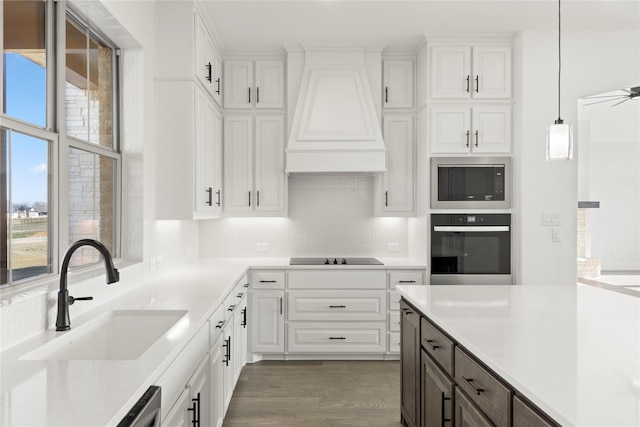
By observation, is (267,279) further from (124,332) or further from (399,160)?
(124,332)

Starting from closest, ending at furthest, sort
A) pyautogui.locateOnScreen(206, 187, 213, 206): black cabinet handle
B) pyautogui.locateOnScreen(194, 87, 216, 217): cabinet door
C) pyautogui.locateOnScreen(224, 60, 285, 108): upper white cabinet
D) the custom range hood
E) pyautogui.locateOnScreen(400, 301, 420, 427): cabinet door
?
1. pyautogui.locateOnScreen(400, 301, 420, 427): cabinet door
2. pyautogui.locateOnScreen(194, 87, 216, 217): cabinet door
3. pyautogui.locateOnScreen(206, 187, 213, 206): black cabinet handle
4. the custom range hood
5. pyautogui.locateOnScreen(224, 60, 285, 108): upper white cabinet

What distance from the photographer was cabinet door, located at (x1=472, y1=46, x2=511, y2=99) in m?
3.91

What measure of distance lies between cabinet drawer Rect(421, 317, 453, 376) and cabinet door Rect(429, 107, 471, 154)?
2.10 meters

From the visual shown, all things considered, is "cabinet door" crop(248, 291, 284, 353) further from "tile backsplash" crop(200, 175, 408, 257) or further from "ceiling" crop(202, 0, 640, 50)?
"ceiling" crop(202, 0, 640, 50)

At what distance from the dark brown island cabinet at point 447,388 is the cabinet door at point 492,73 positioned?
2.26 metres

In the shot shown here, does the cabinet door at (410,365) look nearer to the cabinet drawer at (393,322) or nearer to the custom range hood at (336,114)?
the cabinet drawer at (393,322)

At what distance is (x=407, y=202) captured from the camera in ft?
14.0

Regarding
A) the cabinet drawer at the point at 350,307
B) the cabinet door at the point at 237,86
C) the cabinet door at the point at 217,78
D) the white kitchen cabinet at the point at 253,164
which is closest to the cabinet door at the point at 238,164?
the white kitchen cabinet at the point at 253,164

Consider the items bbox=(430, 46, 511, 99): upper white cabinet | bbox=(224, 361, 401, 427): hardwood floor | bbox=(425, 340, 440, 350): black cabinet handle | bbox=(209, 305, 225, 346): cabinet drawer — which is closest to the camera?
bbox=(425, 340, 440, 350): black cabinet handle

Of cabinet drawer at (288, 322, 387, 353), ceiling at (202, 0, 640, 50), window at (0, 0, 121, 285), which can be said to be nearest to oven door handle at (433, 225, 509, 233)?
cabinet drawer at (288, 322, 387, 353)

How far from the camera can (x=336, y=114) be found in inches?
160

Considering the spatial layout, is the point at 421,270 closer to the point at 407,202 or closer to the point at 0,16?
the point at 407,202

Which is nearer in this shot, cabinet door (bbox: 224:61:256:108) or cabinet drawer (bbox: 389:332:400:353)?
cabinet drawer (bbox: 389:332:400:353)

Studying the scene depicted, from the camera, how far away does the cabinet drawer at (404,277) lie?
3.94m
